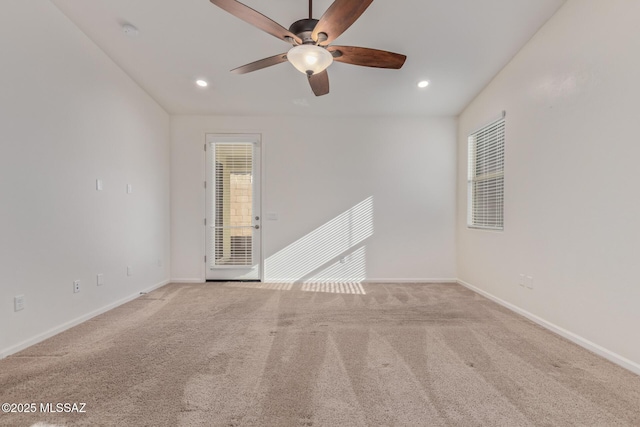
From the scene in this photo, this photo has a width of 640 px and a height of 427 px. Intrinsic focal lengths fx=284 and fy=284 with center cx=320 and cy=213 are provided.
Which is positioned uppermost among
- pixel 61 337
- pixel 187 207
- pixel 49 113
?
pixel 49 113

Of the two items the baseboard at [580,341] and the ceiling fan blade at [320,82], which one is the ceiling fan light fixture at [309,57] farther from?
the baseboard at [580,341]

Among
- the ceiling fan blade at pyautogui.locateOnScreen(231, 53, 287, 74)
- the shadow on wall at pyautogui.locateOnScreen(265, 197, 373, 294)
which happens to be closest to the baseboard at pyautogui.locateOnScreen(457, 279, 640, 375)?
the shadow on wall at pyautogui.locateOnScreen(265, 197, 373, 294)

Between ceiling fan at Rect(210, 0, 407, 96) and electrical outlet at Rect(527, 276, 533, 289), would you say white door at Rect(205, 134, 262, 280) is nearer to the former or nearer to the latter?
ceiling fan at Rect(210, 0, 407, 96)

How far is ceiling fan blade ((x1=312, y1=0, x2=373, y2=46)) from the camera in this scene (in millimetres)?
1672

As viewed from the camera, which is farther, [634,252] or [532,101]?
[532,101]

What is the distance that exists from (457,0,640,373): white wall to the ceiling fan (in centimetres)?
152

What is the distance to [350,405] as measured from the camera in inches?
60.7

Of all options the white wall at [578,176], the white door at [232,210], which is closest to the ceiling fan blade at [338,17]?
the white wall at [578,176]

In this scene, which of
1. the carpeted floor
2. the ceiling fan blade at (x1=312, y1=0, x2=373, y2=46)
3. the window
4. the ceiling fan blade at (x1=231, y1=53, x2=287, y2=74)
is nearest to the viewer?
the carpeted floor

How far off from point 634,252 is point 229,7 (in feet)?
10.2

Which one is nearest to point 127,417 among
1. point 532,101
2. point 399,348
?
point 399,348

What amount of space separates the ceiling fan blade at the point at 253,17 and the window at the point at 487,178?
2.80 metres

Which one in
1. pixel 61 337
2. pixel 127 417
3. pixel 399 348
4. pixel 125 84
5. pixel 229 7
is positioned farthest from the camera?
pixel 125 84

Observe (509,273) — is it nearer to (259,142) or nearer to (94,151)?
(259,142)
